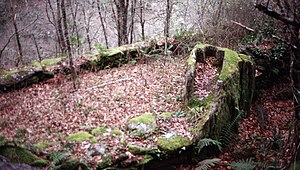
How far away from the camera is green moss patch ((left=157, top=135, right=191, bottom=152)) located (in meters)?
5.49

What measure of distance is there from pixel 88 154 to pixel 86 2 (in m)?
15.4

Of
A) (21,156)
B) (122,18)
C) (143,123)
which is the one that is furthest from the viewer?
(122,18)

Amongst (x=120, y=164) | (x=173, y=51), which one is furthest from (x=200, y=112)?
(x=173, y=51)

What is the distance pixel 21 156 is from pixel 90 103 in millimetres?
2772

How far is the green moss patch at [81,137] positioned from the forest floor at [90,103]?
137mm

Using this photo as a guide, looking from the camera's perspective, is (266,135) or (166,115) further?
(266,135)

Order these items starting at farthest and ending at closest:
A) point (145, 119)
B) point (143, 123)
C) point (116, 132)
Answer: point (145, 119) → point (143, 123) → point (116, 132)

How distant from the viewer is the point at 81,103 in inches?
283

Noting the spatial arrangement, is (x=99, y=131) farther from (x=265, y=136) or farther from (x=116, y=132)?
(x=265, y=136)

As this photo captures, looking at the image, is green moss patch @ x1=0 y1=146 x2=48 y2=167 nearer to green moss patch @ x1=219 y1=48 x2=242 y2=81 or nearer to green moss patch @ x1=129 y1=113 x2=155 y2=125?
green moss patch @ x1=129 y1=113 x2=155 y2=125

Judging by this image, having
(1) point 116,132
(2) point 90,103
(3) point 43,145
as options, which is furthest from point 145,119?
(3) point 43,145

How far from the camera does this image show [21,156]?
473cm

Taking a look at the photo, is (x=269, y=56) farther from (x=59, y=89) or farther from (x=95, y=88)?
(x=59, y=89)

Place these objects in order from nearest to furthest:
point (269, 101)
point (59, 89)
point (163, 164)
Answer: point (163, 164)
point (59, 89)
point (269, 101)
